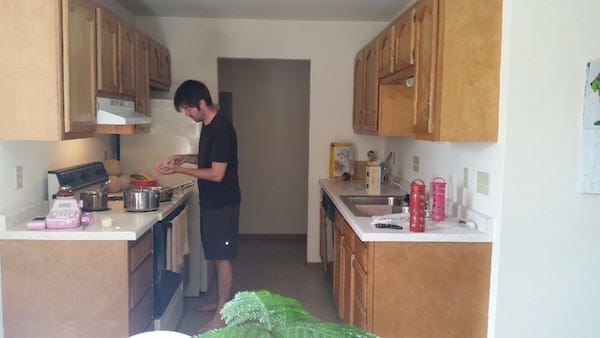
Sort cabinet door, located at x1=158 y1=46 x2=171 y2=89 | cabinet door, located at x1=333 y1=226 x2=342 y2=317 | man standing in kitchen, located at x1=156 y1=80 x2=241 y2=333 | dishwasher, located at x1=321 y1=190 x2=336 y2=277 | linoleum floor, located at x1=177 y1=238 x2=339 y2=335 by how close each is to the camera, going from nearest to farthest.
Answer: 1. man standing in kitchen, located at x1=156 y1=80 x2=241 y2=333
2. cabinet door, located at x1=333 y1=226 x2=342 y2=317
3. linoleum floor, located at x1=177 y1=238 x2=339 y2=335
4. cabinet door, located at x1=158 y1=46 x2=171 y2=89
5. dishwasher, located at x1=321 y1=190 x2=336 y2=277

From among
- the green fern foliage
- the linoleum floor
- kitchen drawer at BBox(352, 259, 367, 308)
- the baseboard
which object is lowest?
the linoleum floor

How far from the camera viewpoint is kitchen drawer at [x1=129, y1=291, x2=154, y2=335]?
2.48 meters

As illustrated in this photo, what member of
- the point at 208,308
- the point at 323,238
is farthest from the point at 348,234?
the point at 323,238

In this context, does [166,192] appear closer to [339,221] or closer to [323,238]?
[339,221]

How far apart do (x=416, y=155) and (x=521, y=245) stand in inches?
62.3

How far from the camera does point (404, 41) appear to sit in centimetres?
293

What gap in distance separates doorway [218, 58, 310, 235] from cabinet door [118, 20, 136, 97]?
8.66 feet

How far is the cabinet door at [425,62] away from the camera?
7.86 feet

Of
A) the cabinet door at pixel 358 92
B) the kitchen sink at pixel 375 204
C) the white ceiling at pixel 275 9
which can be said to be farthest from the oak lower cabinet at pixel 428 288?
the white ceiling at pixel 275 9

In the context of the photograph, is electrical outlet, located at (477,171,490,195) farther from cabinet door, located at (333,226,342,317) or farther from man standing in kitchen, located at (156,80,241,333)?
man standing in kitchen, located at (156,80,241,333)

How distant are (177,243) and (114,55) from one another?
1254 millimetres

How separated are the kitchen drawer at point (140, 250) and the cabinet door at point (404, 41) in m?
1.76

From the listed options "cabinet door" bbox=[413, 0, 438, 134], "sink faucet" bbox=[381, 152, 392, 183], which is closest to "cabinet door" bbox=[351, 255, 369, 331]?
"cabinet door" bbox=[413, 0, 438, 134]

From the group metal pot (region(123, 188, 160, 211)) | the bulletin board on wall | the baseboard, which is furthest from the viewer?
the baseboard
